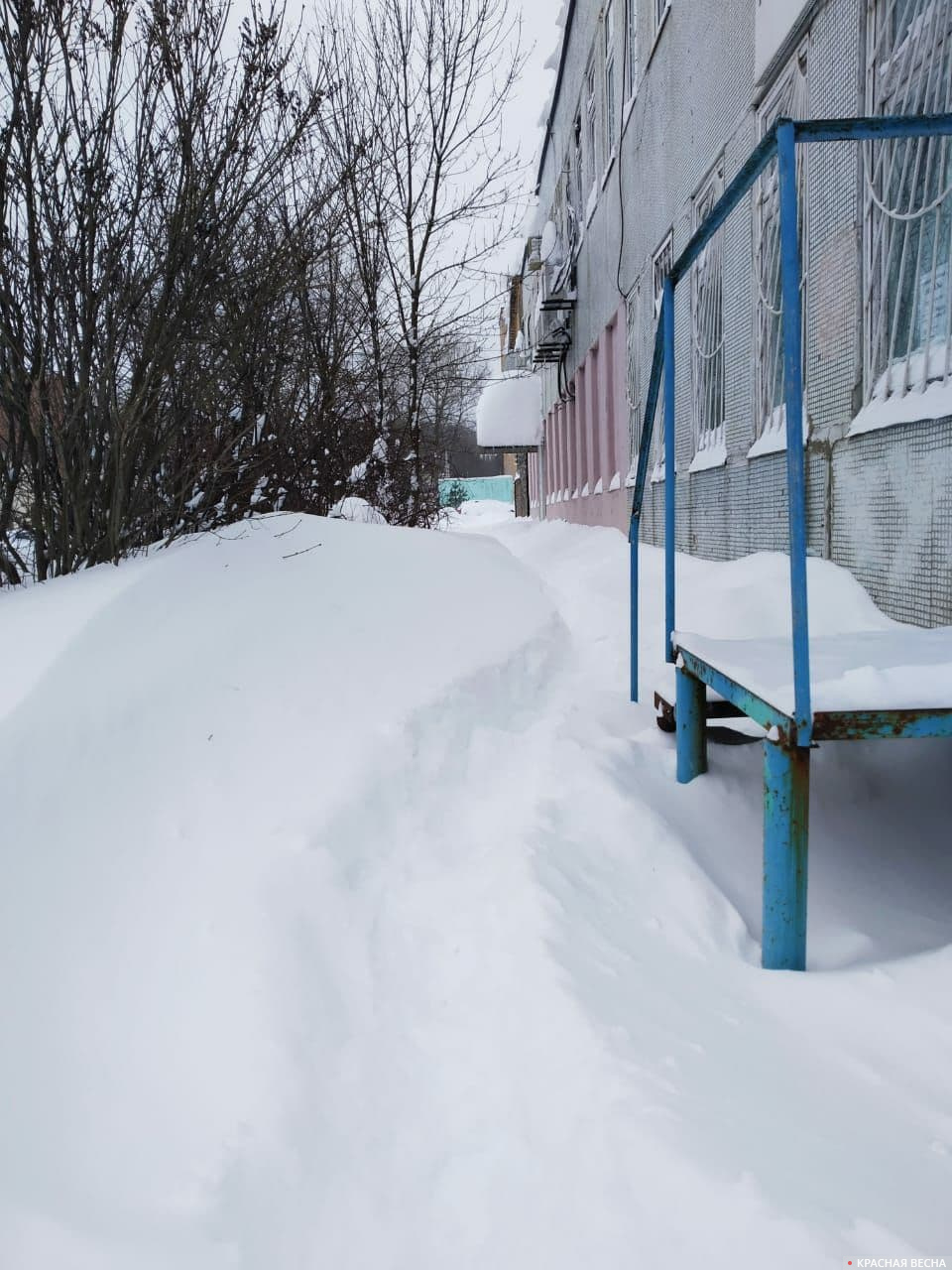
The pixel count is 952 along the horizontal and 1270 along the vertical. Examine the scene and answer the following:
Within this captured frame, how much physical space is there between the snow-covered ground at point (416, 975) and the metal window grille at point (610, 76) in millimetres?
10004

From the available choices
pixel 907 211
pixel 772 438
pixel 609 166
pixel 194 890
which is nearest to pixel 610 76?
pixel 609 166

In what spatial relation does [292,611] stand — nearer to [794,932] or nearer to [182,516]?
[182,516]

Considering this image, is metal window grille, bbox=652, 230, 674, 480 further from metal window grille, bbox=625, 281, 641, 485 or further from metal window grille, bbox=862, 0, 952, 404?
metal window grille, bbox=862, 0, 952, 404

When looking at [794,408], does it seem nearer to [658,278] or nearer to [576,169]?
[658,278]

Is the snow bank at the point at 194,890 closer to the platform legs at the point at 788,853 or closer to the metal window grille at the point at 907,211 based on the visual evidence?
the platform legs at the point at 788,853

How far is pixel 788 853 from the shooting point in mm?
2070

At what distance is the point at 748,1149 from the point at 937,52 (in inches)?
161

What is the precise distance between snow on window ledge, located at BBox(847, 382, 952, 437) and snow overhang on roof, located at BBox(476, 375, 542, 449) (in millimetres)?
18159

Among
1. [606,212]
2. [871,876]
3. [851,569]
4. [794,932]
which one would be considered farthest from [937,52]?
A: [606,212]

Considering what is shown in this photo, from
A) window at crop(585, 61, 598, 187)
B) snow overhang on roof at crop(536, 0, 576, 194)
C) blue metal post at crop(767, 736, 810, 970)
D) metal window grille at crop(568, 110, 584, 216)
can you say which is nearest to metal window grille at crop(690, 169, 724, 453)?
blue metal post at crop(767, 736, 810, 970)

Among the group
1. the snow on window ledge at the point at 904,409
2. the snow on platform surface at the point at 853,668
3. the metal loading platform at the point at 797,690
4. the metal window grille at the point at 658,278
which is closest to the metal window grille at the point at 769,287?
the snow on window ledge at the point at 904,409

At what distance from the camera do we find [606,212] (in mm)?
11703

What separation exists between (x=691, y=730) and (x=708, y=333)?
16.5 feet

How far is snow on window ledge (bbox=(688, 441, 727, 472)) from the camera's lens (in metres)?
6.55
